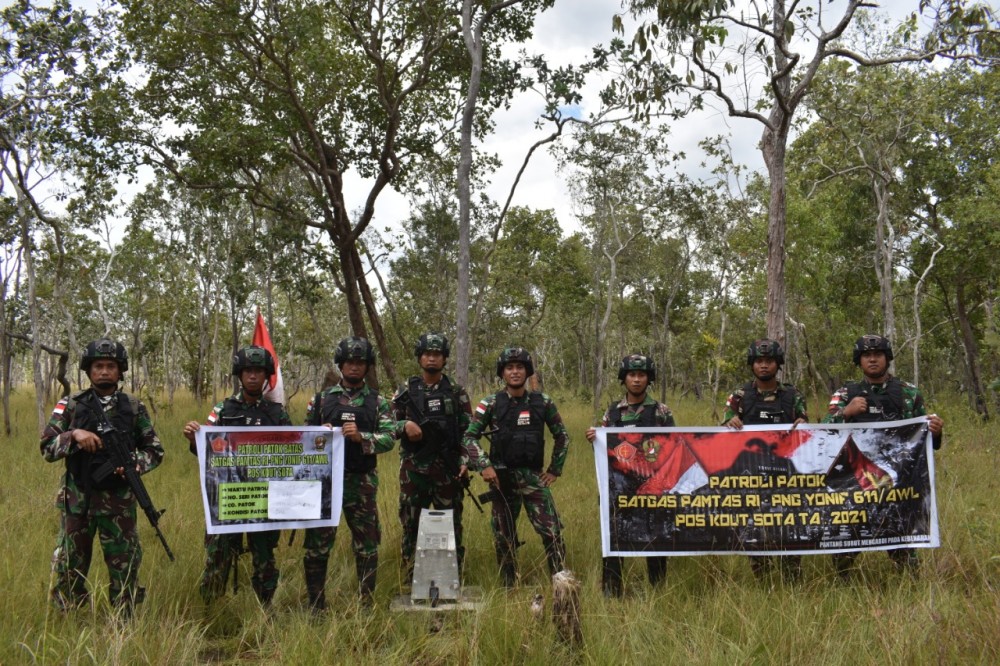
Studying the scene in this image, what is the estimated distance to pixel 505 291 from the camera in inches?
1122

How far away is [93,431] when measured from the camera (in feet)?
14.1

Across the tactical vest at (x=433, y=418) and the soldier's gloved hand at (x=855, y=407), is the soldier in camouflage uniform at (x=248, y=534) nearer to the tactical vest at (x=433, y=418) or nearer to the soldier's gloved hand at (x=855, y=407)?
the tactical vest at (x=433, y=418)

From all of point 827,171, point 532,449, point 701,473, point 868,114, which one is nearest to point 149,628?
point 532,449

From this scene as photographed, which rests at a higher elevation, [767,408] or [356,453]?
[767,408]

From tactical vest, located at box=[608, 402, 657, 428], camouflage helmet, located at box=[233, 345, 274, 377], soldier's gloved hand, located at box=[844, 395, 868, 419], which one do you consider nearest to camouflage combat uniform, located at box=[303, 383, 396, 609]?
camouflage helmet, located at box=[233, 345, 274, 377]

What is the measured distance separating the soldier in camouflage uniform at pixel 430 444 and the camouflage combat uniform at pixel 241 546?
1016 millimetres

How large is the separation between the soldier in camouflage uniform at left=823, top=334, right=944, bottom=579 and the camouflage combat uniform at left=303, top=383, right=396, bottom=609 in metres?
3.58

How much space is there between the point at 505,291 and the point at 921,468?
2403 cm

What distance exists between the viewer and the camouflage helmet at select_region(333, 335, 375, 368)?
5.04 meters

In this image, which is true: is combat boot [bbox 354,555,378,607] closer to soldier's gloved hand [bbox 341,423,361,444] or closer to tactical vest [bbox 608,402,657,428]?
soldier's gloved hand [bbox 341,423,361,444]

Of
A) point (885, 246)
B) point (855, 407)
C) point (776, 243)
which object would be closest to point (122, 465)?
point (855, 407)

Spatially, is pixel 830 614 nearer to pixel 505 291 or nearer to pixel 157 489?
pixel 157 489

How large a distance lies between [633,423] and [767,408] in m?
1.12

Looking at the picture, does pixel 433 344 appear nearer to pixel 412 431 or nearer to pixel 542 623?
pixel 412 431
